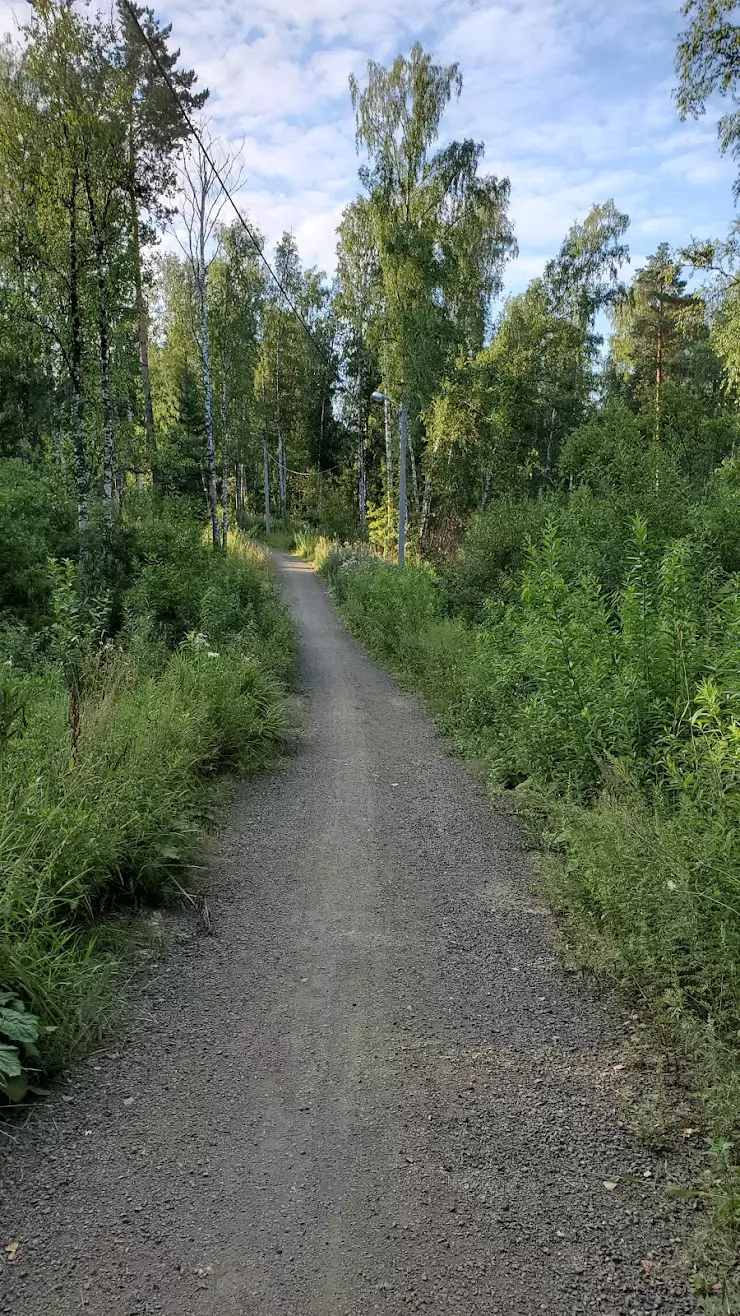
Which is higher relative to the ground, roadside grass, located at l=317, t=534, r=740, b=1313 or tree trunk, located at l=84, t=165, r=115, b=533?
tree trunk, located at l=84, t=165, r=115, b=533

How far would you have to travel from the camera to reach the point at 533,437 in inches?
1241

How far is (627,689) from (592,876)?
1683 mm

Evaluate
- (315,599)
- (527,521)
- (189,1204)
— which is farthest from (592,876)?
(315,599)

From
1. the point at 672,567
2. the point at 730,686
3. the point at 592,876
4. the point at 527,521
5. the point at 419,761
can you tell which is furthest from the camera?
the point at 527,521

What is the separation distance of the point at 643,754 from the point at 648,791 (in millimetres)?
460

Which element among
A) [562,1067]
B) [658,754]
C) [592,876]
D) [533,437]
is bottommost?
[562,1067]

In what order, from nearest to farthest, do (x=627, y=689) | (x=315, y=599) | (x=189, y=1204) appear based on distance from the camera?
(x=189, y=1204) < (x=627, y=689) < (x=315, y=599)

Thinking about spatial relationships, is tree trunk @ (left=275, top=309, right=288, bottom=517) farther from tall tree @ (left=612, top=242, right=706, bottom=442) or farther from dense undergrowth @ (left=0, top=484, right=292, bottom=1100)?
dense undergrowth @ (left=0, top=484, right=292, bottom=1100)

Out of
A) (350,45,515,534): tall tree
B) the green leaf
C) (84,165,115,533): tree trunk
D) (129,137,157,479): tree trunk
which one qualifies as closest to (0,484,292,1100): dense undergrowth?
the green leaf

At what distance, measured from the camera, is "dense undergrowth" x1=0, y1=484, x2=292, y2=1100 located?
113 inches

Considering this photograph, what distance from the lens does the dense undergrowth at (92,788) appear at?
9.38 ft

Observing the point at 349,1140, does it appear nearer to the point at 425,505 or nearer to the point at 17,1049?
the point at 17,1049

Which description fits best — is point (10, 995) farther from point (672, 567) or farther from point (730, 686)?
point (672, 567)

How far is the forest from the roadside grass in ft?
0.08
